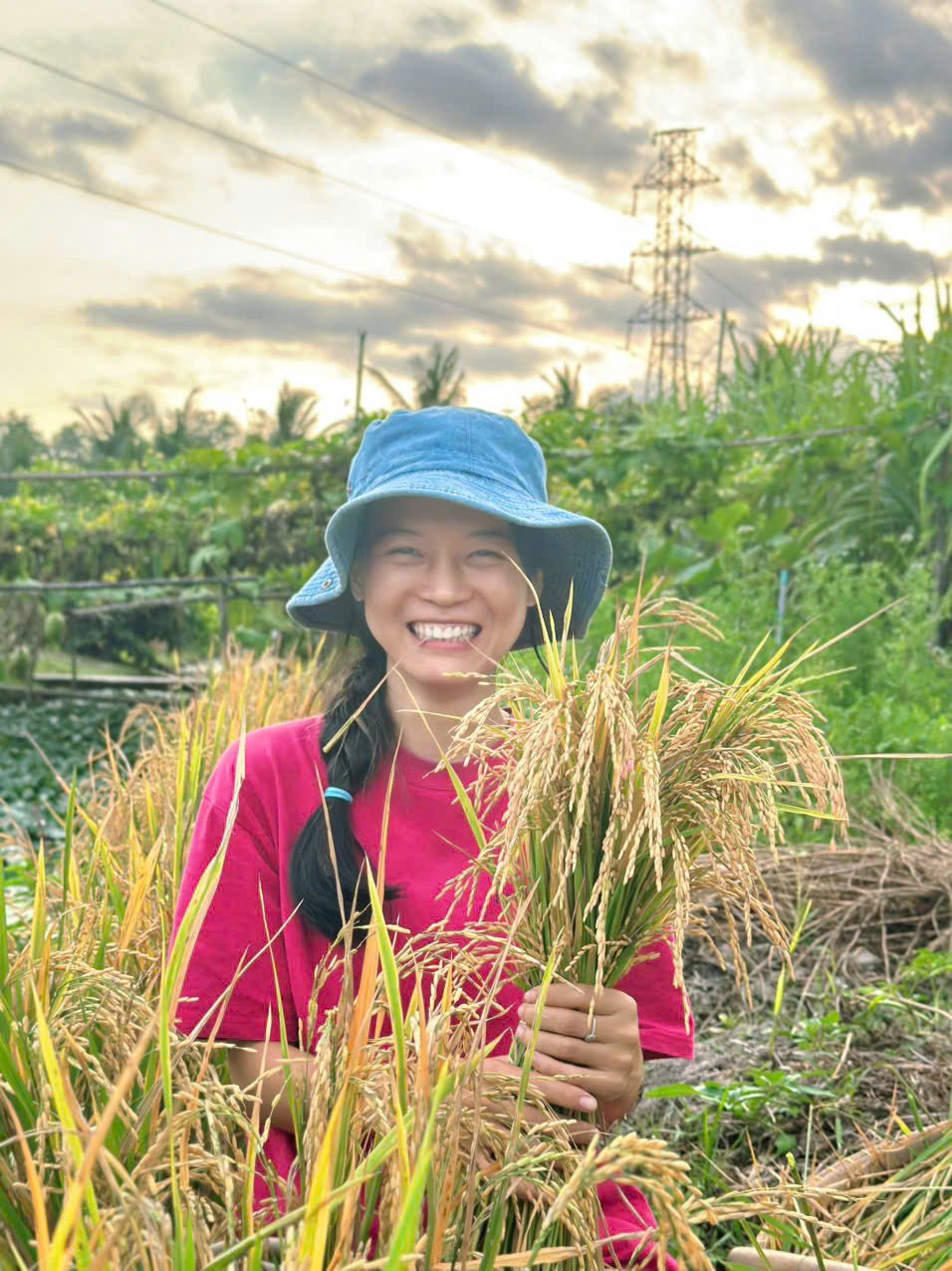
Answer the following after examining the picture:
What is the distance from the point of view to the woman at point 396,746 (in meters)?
1.72

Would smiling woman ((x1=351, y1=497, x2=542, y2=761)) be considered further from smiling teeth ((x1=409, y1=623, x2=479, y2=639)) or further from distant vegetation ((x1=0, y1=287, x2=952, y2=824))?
distant vegetation ((x1=0, y1=287, x2=952, y2=824))

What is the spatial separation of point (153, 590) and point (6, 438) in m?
19.7

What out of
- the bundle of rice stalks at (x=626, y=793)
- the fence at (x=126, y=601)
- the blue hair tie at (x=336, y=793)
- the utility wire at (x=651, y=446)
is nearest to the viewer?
the bundle of rice stalks at (x=626, y=793)

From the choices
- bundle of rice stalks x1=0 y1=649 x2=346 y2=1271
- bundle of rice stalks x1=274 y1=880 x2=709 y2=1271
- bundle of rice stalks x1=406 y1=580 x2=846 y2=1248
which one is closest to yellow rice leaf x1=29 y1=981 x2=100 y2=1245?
bundle of rice stalks x1=0 y1=649 x2=346 y2=1271

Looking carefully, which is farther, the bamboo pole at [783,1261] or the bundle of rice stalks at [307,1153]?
the bamboo pole at [783,1261]

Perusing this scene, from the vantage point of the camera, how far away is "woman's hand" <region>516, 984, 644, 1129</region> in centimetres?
124

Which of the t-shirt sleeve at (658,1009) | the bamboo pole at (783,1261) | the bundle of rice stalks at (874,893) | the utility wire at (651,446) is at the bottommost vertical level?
the bundle of rice stalks at (874,893)

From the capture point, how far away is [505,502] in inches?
71.7

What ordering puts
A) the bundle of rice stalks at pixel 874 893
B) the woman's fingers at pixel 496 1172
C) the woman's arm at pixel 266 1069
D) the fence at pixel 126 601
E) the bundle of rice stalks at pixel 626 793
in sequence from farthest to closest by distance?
the fence at pixel 126 601, the bundle of rice stalks at pixel 874 893, the woman's arm at pixel 266 1069, the bundle of rice stalks at pixel 626 793, the woman's fingers at pixel 496 1172

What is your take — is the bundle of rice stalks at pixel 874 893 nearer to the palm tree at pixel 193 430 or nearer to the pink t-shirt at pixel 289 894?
the pink t-shirt at pixel 289 894

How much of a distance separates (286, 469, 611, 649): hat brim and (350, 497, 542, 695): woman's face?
0.15 feet

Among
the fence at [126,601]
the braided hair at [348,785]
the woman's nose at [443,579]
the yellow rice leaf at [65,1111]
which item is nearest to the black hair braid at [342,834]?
the braided hair at [348,785]

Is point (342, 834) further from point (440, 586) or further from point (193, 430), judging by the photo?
point (193, 430)

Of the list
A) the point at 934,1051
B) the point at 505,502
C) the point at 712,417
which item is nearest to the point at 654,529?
the point at 712,417
